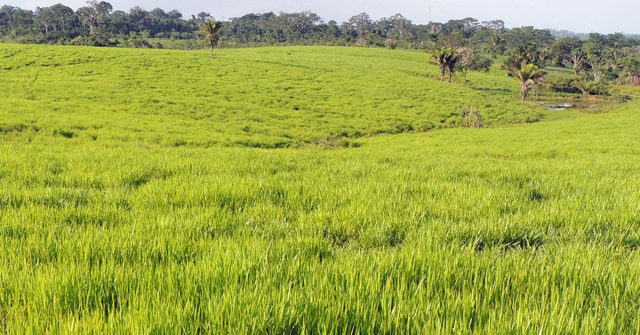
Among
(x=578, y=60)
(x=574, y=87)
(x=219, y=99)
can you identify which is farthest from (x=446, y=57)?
(x=578, y=60)

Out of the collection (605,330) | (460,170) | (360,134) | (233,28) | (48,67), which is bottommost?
(360,134)

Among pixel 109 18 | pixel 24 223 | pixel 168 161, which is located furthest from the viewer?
pixel 109 18

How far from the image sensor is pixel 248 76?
2045 inches

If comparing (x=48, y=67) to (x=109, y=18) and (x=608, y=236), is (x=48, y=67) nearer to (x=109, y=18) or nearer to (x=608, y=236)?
(x=608, y=236)

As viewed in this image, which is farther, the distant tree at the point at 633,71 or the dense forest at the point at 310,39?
the distant tree at the point at 633,71

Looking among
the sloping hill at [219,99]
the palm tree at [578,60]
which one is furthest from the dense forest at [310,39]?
the sloping hill at [219,99]

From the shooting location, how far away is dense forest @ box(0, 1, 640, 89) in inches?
4011

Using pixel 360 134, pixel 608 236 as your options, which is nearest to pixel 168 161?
pixel 608 236

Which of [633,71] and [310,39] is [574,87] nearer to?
[633,71]

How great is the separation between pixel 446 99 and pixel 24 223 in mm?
52648

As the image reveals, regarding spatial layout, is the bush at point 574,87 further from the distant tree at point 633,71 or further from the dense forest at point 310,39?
the distant tree at point 633,71

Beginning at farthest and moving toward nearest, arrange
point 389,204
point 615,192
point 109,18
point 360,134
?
1. point 109,18
2. point 360,134
3. point 615,192
4. point 389,204

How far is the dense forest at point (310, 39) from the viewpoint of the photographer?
102m

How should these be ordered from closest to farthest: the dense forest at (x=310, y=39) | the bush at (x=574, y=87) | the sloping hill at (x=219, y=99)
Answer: the sloping hill at (x=219, y=99), the bush at (x=574, y=87), the dense forest at (x=310, y=39)
